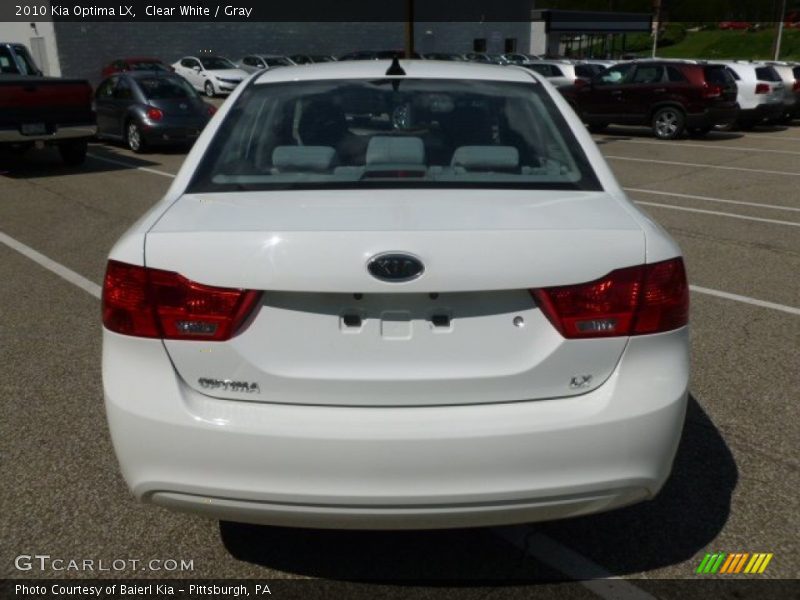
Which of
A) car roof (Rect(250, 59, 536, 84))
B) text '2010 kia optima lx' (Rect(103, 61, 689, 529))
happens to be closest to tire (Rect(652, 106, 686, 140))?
car roof (Rect(250, 59, 536, 84))

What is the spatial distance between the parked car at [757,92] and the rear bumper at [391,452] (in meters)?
18.8

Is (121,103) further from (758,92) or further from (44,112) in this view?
(758,92)

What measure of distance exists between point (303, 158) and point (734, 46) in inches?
3422

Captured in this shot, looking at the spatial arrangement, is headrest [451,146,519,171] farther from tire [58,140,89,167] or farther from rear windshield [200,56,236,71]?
→ rear windshield [200,56,236,71]

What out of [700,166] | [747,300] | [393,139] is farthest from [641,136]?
[393,139]

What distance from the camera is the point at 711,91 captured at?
18.2m

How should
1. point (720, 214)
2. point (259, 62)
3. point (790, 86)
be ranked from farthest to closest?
point (259, 62), point (790, 86), point (720, 214)

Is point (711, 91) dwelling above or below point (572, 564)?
below

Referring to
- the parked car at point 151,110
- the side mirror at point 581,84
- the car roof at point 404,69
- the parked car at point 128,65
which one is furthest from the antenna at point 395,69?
the parked car at point 128,65

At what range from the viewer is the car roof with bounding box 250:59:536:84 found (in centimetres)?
364

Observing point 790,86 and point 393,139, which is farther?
point 790,86

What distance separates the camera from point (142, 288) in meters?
2.44

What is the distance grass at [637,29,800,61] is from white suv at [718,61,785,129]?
52.8m

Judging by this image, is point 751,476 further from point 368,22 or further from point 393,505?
point 368,22
